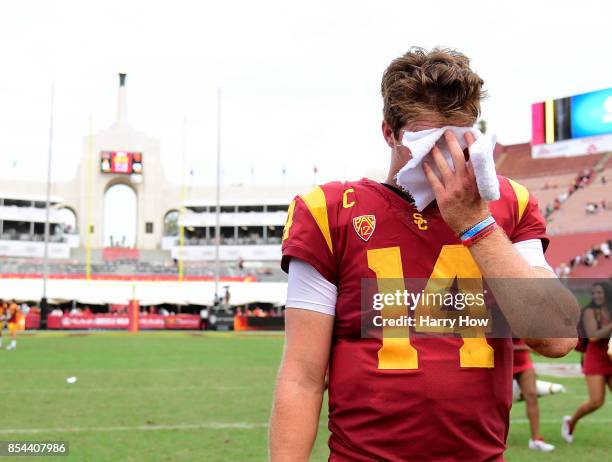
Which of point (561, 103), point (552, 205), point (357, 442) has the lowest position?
point (357, 442)

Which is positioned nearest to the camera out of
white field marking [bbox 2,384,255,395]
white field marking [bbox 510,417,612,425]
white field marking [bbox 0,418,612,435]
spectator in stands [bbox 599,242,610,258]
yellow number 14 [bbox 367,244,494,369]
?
yellow number 14 [bbox 367,244,494,369]

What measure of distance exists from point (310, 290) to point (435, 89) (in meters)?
0.60

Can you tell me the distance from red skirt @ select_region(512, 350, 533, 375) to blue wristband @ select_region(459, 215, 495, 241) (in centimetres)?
621

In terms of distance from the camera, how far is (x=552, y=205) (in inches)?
2074

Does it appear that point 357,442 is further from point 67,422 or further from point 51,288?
→ point 51,288

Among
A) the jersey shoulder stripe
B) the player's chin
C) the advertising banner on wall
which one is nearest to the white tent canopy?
the advertising banner on wall

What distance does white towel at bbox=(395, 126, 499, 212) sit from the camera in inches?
70.4

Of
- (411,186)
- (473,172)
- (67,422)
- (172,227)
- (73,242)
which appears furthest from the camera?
(172,227)

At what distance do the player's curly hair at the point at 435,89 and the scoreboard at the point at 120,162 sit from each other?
7702 centimetres

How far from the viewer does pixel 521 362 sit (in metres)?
8.03

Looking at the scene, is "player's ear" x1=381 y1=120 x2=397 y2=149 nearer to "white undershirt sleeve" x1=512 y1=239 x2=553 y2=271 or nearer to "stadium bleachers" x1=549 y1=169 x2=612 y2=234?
"white undershirt sleeve" x1=512 y1=239 x2=553 y2=271

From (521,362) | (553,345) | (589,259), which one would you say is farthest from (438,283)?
(589,259)

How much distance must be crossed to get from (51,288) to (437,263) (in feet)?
158

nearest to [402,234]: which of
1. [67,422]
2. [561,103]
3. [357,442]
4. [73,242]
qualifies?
[357,442]
